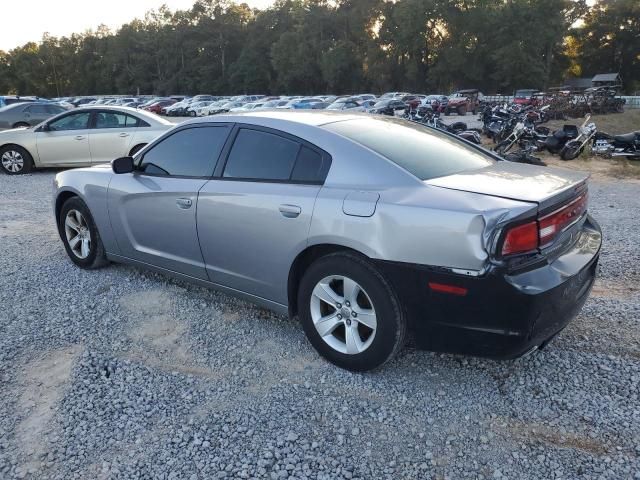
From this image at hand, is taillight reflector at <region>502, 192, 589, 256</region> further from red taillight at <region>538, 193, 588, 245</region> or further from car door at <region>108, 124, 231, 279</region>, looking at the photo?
car door at <region>108, 124, 231, 279</region>

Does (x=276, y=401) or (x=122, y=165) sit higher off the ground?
(x=122, y=165)

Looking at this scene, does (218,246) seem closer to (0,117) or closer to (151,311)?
(151,311)

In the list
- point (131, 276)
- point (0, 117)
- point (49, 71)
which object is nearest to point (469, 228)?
point (131, 276)

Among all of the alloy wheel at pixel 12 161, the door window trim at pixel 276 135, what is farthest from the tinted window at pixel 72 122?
the door window trim at pixel 276 135

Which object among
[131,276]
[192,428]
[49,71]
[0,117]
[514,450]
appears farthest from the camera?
[49,71]

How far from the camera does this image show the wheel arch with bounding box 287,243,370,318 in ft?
9.73

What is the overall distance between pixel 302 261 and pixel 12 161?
10583 mm

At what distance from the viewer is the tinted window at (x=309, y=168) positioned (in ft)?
10.2

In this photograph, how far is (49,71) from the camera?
313 ft

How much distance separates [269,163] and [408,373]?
5.30 feet

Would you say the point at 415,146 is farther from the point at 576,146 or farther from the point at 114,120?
the point at 576,146

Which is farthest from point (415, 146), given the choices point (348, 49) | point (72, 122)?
point (348, 49)

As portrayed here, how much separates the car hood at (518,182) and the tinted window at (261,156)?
951 mm

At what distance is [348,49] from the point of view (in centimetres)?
6762
